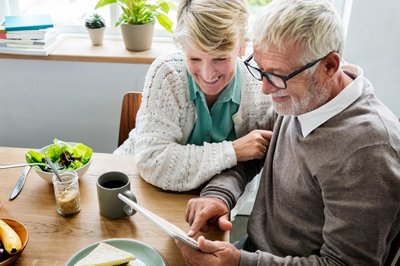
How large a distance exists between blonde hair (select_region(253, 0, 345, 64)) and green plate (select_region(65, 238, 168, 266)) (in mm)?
632

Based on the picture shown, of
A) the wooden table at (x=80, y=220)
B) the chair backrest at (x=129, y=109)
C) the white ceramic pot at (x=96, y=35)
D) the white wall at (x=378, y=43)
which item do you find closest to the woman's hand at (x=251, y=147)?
the wooden table at (x=80, y=220)

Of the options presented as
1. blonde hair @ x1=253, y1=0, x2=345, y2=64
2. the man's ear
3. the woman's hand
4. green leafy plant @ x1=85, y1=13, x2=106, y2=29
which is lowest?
the woman's hand

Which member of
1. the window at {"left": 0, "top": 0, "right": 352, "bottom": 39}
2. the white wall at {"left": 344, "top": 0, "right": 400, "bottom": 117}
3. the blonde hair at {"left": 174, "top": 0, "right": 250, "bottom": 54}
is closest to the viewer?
the blonde hair at {"left": 174, "top": 0, "right": 250, "bottom": 54}

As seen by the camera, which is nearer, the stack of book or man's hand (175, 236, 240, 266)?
man's hand (175, 236, 240, 266)

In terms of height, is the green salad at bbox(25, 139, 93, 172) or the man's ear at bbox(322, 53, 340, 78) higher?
the man's ear at bbox(322, 53, 340, 78)

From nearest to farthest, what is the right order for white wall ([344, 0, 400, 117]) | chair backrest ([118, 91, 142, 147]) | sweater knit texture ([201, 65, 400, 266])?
sweater knit texture ([201, 65, 400, 266]), chair backrest ([118, 91, 142, 147]), white wall ([344, 0, 400, 117])

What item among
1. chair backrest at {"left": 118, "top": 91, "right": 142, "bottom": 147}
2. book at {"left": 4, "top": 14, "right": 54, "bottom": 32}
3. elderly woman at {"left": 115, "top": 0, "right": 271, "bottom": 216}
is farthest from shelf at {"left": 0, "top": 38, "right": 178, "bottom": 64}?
elderly woman at {"left": 115, "top": 0, "right": 271, "bottom": 216}

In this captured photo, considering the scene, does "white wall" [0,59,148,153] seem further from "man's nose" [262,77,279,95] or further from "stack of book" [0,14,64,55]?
"man's nose" [262,77,279,95]

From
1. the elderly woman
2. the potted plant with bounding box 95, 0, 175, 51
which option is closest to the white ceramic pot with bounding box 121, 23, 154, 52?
the potted plant with bounding box 95, 0, 175, 51

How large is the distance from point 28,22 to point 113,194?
1.41 metres

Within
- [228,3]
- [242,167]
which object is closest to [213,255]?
[242,167]

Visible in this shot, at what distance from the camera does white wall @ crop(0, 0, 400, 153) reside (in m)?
2.02

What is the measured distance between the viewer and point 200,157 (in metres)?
1.31

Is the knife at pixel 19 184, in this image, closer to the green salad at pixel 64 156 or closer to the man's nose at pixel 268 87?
the green salad at pixel 64 156
